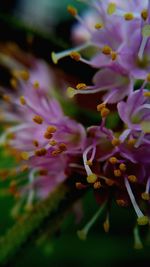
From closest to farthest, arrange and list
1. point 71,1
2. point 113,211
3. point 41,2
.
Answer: point 113,211, point 71,1, point 41,2

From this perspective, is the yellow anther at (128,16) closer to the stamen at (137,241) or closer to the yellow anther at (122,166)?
the yellow anther at (122,166)

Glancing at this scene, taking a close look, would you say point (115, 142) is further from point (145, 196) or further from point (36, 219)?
point (36, 219)

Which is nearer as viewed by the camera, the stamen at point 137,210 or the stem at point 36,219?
the stamen at point 137,210

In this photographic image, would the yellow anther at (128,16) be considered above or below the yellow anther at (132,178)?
above

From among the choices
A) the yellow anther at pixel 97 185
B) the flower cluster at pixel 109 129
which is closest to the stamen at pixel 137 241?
the flower cluster at pixel 109 129

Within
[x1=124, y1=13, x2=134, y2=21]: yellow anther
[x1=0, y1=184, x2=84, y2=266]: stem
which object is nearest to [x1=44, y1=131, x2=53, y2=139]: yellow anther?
[x1=0, y1=184, x2=84, y2=266]: stem

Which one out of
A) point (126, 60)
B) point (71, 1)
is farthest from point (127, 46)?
point (71, 1)

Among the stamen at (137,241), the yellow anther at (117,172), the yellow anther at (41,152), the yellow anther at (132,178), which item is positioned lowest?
the stamen at (137,241)

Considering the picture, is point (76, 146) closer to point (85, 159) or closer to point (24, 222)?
point (85, 159)
